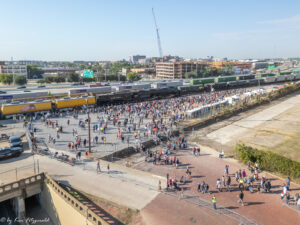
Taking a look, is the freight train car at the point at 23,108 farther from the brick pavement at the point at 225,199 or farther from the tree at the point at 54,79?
the tree at the point at 54,79

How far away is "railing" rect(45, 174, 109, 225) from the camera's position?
1106cm

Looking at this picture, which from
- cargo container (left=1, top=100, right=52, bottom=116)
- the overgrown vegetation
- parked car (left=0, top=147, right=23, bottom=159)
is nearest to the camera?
the overgrown vegetation

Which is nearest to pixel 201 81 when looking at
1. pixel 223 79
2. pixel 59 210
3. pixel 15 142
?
pixel 223 79

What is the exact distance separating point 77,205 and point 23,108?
2636 centimetres

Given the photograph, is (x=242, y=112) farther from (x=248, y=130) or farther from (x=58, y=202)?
(x=58, y=202)

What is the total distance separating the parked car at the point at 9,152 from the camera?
18750 millimetres

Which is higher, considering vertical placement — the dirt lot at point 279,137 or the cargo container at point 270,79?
the cargo container at point 270,79

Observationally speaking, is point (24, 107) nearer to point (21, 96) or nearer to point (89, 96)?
point (21, 96)

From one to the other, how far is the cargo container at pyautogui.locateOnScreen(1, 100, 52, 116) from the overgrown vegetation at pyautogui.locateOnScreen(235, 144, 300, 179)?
94.2 feet

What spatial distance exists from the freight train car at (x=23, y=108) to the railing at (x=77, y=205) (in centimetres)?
2212

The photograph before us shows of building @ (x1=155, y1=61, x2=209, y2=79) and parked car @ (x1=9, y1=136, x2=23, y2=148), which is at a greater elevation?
building @ (x1=155, y1=61, x2=209, y2=79)

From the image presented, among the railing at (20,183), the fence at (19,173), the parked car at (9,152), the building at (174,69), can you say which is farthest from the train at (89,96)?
the building at (174,69)

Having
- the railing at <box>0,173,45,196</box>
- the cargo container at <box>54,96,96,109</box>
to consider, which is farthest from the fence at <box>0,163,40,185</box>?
the cargo container at <box>54,96,96,109</box>

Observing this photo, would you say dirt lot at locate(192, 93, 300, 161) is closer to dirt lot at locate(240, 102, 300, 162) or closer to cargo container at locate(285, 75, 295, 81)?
dirt lot at locate(240, 102, 300, 162)
